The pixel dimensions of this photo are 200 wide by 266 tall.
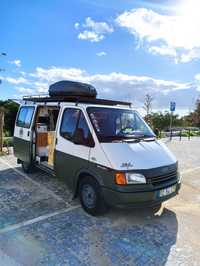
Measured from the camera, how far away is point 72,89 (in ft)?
18.4

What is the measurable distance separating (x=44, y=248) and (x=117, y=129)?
2.31 meters

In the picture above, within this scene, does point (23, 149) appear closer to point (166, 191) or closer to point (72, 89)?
point (72, 89)

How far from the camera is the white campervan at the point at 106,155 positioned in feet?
12.3

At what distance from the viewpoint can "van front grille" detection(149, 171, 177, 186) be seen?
→ 3.86 m

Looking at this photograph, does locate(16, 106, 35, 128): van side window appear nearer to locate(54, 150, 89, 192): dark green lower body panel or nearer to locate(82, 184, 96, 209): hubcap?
locate(54, 150, 89, 192): dark green lower body panel

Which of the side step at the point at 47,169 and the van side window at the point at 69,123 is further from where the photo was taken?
the side step at the point at 47,169

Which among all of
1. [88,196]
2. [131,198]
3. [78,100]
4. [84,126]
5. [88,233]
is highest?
[78,100]

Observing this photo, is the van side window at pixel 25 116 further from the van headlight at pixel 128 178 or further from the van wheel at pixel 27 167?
the van headlight at pixel 128 178

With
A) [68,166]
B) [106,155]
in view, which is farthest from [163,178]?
[68,166]

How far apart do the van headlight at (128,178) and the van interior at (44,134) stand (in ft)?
9.07

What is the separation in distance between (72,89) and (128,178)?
2773 mm

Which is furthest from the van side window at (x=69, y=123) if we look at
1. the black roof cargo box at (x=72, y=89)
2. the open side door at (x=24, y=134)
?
the open side door at (x=24, y=134)

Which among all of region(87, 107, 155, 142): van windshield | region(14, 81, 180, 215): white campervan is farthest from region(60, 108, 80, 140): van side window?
region(87, 107, 155, 142): van windshield

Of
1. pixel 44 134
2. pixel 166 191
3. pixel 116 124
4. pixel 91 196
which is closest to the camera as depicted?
pixel 166 191
